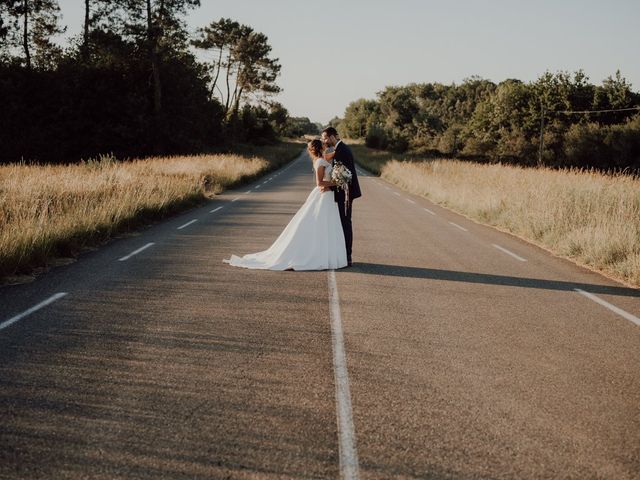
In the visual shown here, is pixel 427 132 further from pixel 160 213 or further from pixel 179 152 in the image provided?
pixel 160 213

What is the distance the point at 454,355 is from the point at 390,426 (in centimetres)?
163

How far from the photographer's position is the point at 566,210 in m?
13.3

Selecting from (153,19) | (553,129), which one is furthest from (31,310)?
(553,129)

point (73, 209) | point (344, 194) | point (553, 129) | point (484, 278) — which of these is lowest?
point (484, 278)

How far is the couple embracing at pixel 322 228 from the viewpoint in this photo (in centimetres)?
873

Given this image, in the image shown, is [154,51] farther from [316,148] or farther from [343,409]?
[343,409]

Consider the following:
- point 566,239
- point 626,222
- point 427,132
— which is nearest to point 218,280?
point 566,239

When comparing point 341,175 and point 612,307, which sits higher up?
point 341,175

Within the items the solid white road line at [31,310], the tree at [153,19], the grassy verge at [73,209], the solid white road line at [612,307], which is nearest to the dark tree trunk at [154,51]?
the tree at [153,19]

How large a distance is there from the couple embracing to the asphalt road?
0.42m

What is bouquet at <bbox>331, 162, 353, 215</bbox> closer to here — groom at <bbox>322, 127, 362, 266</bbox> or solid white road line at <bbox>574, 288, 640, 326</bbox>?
groom at <bbox>322, 127, 362, 266</bbox>

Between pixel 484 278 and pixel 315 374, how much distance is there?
485cm

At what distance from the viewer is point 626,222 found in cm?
1090

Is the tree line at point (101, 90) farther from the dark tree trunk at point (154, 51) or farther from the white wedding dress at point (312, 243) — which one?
the white wedding dress at point (312, 243)
